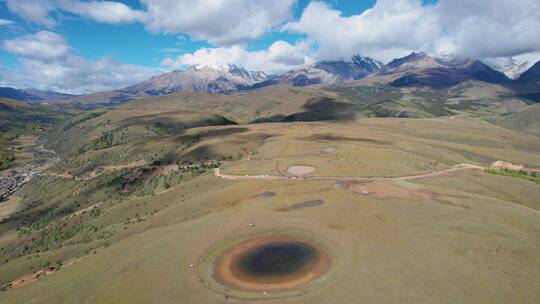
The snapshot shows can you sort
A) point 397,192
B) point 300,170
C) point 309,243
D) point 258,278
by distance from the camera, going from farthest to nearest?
point 300,170, point 397,192, point 309,243, point 258,278

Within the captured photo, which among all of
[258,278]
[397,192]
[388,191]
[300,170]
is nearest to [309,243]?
[258,278]

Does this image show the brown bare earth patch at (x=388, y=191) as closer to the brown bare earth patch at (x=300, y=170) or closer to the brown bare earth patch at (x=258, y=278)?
the brown bare earth patch at (x=300, y=170)

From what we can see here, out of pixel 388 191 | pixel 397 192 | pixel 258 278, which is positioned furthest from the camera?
pixel 388 191

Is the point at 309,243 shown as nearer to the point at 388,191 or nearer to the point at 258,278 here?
the point at 258,278

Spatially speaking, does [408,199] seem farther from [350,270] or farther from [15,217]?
[15,217]

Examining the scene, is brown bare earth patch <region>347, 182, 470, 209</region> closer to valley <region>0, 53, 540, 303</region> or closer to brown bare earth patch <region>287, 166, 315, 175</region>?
valley <region>0, 53, 540, 303</region>

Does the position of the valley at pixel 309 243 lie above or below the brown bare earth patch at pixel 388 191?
below

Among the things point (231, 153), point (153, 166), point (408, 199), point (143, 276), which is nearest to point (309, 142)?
point (231, 153)

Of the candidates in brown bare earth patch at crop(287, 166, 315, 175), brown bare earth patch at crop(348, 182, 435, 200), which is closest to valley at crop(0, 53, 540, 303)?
brown bare earth patch at crop(348, 182, 435, 200)

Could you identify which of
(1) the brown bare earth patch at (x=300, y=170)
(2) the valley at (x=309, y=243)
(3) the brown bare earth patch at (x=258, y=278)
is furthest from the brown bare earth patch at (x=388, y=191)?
(3) the brown bare earth patch at (x=258, y=278)
